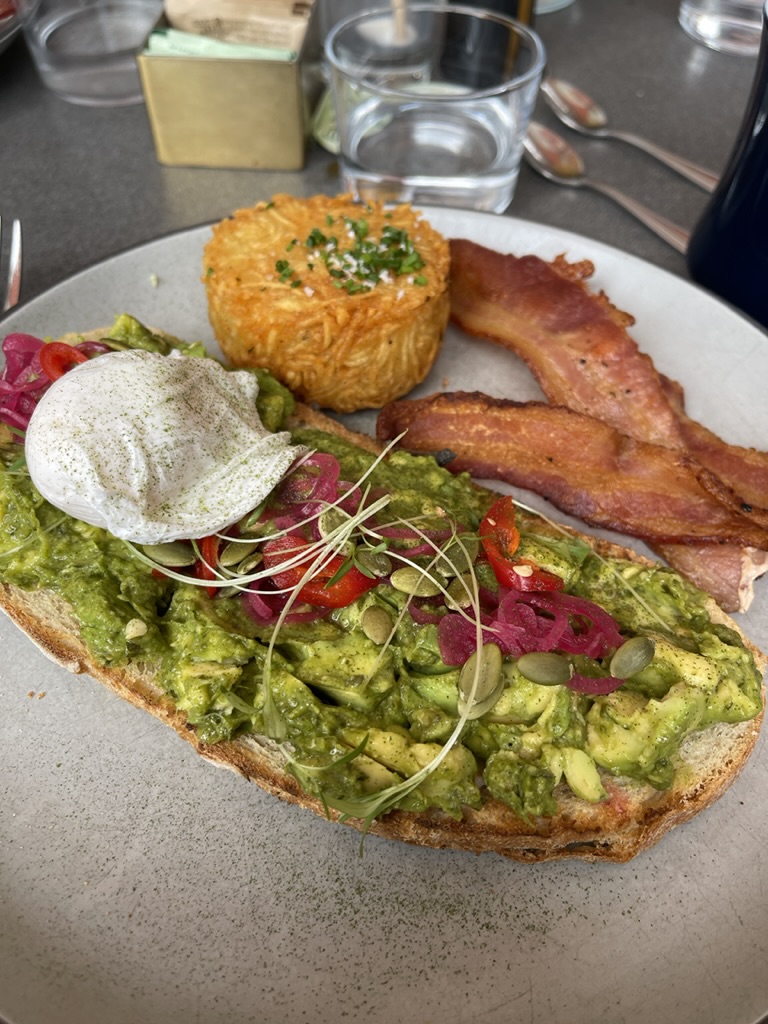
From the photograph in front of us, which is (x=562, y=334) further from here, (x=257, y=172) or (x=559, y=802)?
(x=257, y=172)

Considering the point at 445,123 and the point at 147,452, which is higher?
the point at 445,123

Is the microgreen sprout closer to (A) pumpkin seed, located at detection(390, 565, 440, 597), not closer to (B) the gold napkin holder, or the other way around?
(A) pumpkin seed, located at detection(390, 565, 440, 597)

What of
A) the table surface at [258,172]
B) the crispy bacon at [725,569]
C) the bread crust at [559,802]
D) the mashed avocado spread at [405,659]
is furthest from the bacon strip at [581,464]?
the table surface at [258,172]

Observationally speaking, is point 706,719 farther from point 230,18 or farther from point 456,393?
point 230,18

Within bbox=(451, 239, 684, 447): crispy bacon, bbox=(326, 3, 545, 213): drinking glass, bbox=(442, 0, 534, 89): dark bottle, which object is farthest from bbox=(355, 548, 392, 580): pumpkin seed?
bbox=(442, 0, 534, 89): dark bottle

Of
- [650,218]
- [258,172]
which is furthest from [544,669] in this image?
[258,172]

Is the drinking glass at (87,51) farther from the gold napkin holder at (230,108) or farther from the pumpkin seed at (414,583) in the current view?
the pumpkin seed at (414,583)
